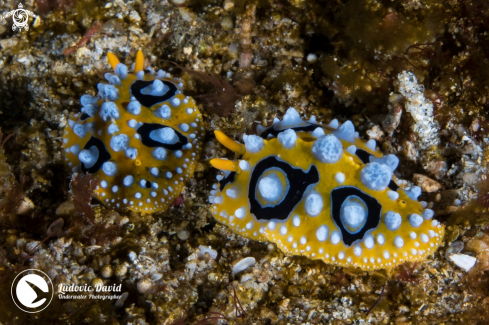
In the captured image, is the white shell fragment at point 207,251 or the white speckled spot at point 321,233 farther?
the white shell fragment at point 207,251

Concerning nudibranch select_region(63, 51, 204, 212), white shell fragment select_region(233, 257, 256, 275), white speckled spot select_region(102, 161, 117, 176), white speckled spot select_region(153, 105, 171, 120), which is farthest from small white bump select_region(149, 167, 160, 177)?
white shell fragment select_region(233, 257, 256, 275)

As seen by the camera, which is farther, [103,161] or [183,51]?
[183,51]

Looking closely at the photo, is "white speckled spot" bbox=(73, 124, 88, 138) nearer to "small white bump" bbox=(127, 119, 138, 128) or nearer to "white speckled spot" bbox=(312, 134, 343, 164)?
"small white bump" bbox=(127, 119, 138, 128)

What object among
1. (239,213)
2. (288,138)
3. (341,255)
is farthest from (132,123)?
(341,255)

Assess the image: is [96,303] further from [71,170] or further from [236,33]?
[236,33]

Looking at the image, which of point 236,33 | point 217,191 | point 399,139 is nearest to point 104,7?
point 236,33

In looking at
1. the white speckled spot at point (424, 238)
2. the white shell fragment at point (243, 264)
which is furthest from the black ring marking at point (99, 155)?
the white speckled spot at point (424, 238)

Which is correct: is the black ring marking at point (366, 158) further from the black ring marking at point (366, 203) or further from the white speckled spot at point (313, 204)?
the white speckled spot at point (313, 204)
